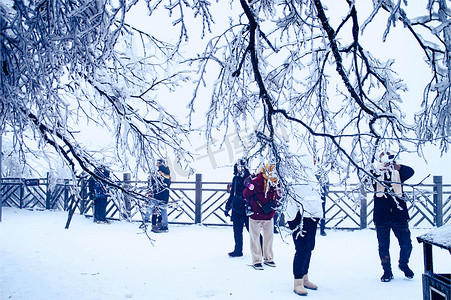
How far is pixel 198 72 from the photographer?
2.44 meters

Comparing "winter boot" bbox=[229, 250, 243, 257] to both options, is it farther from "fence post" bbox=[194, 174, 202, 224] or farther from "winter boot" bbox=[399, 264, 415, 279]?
"fence post" bbox=[194, 174, 202, 224]

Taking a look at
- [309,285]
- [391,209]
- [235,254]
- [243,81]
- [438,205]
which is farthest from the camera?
[438,205]

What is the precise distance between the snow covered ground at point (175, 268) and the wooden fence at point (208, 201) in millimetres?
743

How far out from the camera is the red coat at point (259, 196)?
4609 millimetres

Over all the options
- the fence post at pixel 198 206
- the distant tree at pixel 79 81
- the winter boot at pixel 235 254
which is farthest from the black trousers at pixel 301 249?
the fence post at pixel 198 206

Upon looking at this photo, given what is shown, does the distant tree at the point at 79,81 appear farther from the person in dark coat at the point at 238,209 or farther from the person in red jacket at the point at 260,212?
the person in dark coat at the point at 238,209

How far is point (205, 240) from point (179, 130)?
4154 mm

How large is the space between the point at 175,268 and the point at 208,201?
4966mm

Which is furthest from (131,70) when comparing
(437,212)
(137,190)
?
(437,212)

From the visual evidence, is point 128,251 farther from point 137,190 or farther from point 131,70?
point 131,70

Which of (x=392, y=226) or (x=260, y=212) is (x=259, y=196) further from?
(x=392, y=226)

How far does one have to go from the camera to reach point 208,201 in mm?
9938

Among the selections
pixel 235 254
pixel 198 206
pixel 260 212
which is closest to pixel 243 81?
pixel 260 212

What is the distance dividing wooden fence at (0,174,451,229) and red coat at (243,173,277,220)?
0.88 meters
